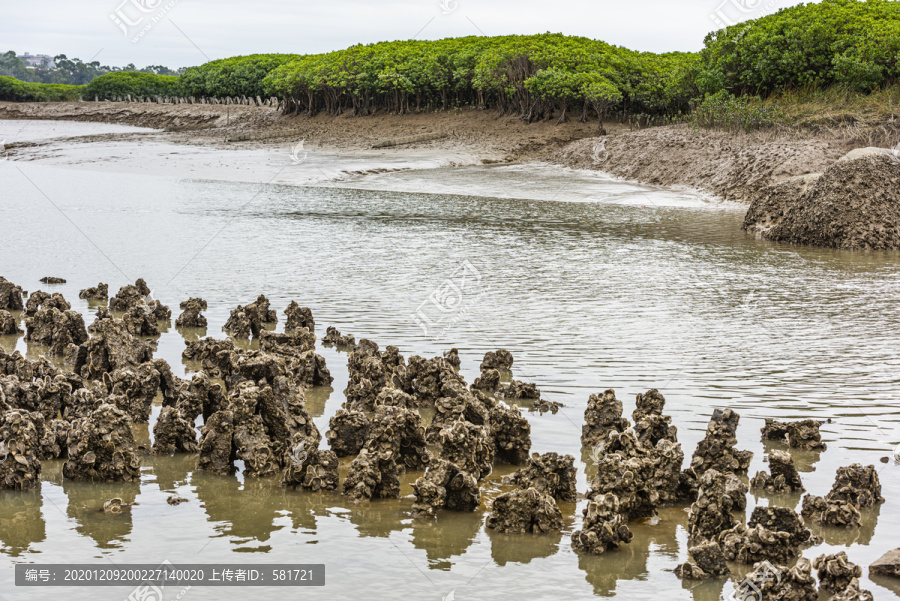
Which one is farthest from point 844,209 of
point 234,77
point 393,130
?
point 234,77

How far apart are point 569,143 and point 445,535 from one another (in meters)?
35.8

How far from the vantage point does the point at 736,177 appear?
2608 centimetres

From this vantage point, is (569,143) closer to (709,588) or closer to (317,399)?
(317,399)

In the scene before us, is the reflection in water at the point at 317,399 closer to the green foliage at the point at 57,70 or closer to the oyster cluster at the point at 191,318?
the oyster cluster at the point at 191,318

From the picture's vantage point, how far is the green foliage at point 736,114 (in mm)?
30656

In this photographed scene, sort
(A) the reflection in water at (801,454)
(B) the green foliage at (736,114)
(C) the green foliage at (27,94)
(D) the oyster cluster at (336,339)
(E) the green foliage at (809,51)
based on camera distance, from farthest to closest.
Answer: (C) the green foliage at (27,94) < (E) the green foliage at (809,51) < (B) the green foliage at (736,114) < (D) the oyster cluster at (336,339) < (A) the reflection in water at (801,454)

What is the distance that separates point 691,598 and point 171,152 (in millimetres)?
37784

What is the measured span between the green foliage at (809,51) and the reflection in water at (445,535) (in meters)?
32.7

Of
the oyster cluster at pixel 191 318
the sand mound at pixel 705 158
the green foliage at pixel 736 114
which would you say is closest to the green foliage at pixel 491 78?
the green foliage at pixel 736 114

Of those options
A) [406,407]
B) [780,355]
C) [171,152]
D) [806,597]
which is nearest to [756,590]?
[806,597]

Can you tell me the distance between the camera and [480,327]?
10289 mm

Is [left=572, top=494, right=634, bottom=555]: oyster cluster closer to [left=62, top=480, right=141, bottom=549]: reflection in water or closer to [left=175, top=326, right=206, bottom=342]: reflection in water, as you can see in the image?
[left=62, top=480, right=141, bottom=549]: reflection in water

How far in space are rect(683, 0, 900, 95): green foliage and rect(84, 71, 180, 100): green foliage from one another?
72.7 meters

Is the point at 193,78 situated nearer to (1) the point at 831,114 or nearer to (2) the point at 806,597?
(1) the point at 831,114
